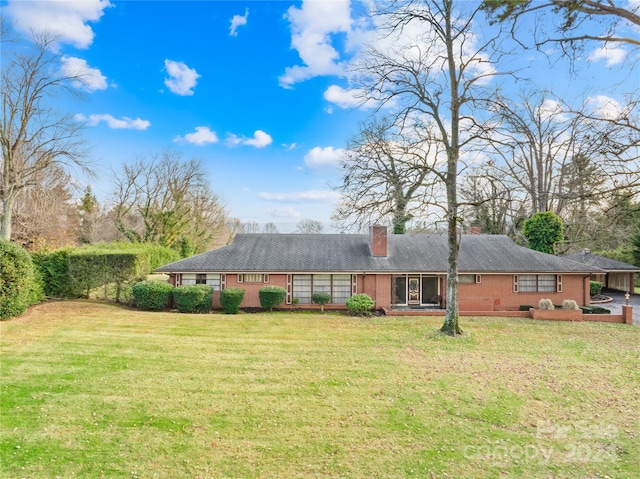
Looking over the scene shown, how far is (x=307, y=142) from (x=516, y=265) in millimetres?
15220

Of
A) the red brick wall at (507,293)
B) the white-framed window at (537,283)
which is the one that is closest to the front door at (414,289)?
the red brick wall at (507,293)

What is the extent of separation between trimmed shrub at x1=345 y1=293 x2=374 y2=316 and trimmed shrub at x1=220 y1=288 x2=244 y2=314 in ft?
18.7

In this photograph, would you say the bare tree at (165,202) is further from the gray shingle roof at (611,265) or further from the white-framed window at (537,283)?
the gray shingle roof at (611,265)

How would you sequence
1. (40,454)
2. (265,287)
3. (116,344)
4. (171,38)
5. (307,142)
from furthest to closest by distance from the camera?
(307,142) < (265,287) < (171,38) < (116,344) < (40,454)

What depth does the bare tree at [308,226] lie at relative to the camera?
56.5 meters

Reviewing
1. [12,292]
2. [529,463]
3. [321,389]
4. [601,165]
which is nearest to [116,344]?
[12,292]

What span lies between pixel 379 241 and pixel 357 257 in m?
1.67

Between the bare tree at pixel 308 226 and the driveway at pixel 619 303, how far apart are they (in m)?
37.7

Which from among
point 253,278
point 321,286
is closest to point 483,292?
point 321,286

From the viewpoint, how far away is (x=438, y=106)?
1334 cm

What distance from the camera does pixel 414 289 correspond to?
2036 centimetres

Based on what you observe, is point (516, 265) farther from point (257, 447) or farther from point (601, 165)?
point (257, 447)

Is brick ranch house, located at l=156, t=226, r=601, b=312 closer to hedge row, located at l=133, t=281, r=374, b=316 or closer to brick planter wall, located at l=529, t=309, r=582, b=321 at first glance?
hedge row, located at l=133, t=281, r=374, b=316

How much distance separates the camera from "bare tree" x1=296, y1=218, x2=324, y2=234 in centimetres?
5649
